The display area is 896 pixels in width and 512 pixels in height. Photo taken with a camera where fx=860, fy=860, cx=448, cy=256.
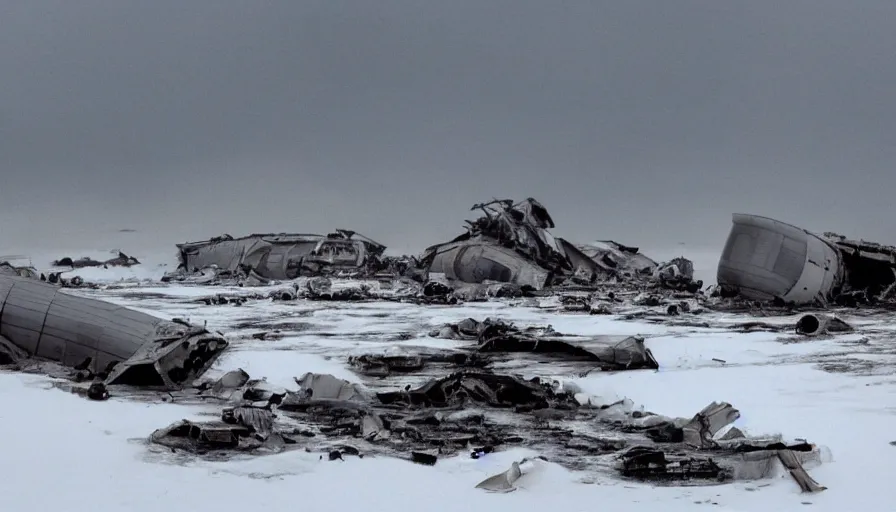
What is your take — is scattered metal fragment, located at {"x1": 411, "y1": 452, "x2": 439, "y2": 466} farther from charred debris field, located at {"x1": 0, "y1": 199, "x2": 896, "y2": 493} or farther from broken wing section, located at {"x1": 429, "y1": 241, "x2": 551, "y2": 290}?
broken wing section, located at {"x1": 429, "y1": 241, "x2": 551, "y2": 290}

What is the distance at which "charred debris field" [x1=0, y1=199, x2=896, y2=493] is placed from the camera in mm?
5664

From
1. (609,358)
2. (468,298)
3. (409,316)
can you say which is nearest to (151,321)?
(609,358)

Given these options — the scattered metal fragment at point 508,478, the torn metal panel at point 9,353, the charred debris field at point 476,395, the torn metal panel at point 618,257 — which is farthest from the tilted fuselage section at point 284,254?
the scattered metal fragment at point 508,478

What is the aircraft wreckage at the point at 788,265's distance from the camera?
1858 cm

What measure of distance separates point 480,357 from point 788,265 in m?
10.8

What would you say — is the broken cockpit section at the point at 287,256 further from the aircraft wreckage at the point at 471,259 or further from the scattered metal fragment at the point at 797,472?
the scattered metal fragment at the point at 797,472

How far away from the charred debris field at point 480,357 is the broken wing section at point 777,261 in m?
0.04

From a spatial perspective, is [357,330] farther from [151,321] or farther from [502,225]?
Answer: [502,225]

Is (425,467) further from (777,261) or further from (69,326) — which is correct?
(777,261)

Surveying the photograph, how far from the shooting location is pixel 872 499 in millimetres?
4660

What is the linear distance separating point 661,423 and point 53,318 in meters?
5.99

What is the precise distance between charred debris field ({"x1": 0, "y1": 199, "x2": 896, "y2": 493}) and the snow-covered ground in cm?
12

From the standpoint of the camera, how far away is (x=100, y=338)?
8.33 metres

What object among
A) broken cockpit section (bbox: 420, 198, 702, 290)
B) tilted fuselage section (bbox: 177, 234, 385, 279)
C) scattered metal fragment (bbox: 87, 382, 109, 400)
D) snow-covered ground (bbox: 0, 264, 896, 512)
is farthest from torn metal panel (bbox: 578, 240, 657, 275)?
scattered metal fragment (bbox: 87, 382, 109, 400)
